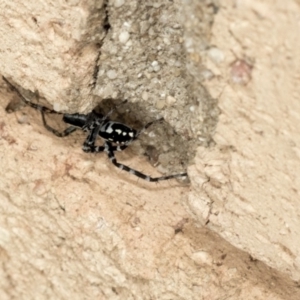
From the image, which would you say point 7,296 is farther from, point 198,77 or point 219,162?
point 198,77

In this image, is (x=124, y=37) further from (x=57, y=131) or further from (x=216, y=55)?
(x=57, y=131)

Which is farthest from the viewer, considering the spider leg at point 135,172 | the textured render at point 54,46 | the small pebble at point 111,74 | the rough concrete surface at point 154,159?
the spider leg at point 135,172

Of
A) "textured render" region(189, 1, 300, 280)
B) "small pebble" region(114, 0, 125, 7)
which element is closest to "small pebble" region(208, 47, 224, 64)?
"textured render" region(189, 1, 300, 280)

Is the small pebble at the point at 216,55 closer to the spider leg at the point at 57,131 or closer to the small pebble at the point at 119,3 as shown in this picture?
the small pebble at the point at 119,3

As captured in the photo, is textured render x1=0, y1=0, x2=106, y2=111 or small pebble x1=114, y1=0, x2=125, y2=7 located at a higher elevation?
small pebble x1=114, y1=0, x2=125, y2=7

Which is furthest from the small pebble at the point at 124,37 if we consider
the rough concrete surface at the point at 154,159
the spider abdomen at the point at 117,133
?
the spider abdomen at the point at 117,133

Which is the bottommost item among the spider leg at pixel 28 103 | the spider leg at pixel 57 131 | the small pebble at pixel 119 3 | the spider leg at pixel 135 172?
the spider leg at pixel 57 131

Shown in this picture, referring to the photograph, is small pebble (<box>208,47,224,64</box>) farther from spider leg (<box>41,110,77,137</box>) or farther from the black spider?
spider leg (<box>41,110,77,137</box>)

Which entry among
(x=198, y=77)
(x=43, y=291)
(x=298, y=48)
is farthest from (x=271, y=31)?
(x=43, y=291)
